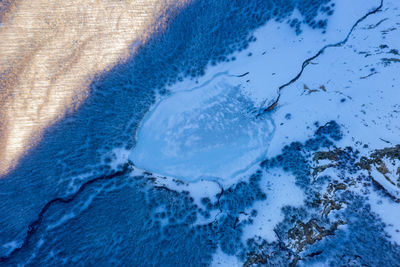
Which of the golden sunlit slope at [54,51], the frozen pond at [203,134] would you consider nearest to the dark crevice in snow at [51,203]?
the frozen pond at [203,134]

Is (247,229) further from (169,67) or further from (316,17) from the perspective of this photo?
(316,17)

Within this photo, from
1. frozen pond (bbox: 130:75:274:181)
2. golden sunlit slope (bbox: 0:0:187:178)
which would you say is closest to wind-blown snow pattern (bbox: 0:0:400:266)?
frozen pond (bbox: 130:75:274:181)

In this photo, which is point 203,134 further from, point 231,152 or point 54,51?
point 54,51

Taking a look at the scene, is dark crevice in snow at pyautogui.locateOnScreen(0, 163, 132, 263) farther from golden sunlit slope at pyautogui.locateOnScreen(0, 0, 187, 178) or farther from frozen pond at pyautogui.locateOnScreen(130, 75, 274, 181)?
golden sunlit slope at pyautogui.locateOnScreen(0, 0, 187, 178)

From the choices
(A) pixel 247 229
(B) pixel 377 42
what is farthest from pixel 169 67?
(B) pixel 377 42

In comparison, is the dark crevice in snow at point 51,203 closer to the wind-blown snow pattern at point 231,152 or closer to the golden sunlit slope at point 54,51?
the wind-blown snow pattern at point 231,152

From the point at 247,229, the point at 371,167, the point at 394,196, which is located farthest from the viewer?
the point at 247,229
